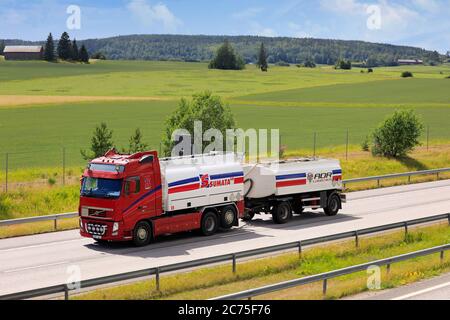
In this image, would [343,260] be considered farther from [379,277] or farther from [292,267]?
[379,277]

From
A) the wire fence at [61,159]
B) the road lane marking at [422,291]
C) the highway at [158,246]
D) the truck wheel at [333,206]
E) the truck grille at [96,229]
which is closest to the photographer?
the road lane marking at [422,291]

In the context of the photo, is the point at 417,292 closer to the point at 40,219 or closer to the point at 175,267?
Answer: the point at 175,267

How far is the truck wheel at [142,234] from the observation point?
1080 inches

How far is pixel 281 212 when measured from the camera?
32.6 metres

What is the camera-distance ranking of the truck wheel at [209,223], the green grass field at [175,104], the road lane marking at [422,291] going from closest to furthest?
1. the road lane marking at [422,291]
2. the truck wheel at [209,223]
3. the green grass field at [175,104]

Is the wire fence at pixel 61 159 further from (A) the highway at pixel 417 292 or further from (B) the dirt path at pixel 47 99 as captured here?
(B) the dirt path at pixel 47 99

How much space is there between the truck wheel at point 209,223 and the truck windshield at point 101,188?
4.03m

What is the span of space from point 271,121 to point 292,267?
199 feet

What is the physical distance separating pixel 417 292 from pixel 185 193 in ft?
35.2

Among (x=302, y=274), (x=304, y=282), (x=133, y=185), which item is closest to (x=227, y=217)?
(x=133, y=185)

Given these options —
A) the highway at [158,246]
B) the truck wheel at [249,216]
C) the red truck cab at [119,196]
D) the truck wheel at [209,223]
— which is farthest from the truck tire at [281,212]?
the red truck cab at [119,196]

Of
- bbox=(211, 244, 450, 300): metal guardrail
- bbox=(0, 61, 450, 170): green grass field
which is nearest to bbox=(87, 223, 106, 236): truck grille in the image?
bbox=(211, 244, 450, 300): metal guardrail

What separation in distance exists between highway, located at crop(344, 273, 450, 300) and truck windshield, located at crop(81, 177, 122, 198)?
33.3 feet

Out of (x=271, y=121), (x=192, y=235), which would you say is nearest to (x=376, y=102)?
(x=271, y=121)
